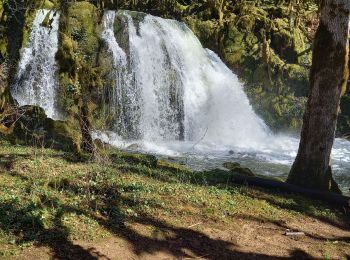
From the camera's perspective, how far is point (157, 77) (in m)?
19.0

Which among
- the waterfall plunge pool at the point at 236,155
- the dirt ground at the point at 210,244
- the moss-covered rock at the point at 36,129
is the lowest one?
the dirt ground at the point at 210,244

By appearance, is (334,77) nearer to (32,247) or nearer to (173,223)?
(173,223)

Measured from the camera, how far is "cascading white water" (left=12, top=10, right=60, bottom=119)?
17406 mm

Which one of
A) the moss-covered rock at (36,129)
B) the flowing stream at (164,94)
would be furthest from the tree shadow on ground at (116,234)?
the flowing stream at (164,94)

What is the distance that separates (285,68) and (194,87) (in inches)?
199

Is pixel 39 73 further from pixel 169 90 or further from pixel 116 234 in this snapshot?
pixel 116 234

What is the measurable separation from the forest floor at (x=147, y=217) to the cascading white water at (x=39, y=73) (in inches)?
362

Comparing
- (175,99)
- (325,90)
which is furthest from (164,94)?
(325,90)

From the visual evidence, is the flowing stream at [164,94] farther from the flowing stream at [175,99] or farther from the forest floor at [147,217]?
the forest floor at [147,217]

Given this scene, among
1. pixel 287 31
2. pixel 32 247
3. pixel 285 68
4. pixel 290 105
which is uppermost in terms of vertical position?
pixel 287 31

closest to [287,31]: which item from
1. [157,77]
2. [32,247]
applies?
[157,77]

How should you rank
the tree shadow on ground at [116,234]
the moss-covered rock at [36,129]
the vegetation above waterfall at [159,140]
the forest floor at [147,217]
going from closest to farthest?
the tree shadow on ground at [116,234] → the forest floor at [147,217] → the vegetation above waterfall at [159,140] → the moss-covered rock at [36,129]

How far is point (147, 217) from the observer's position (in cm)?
625

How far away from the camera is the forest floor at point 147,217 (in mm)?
5309
